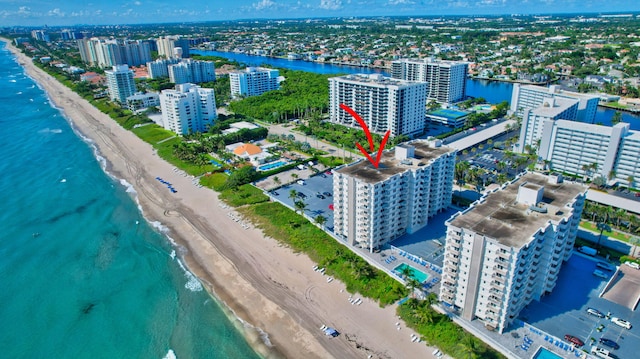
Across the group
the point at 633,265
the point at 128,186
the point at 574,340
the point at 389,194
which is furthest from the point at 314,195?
the point at 633,265

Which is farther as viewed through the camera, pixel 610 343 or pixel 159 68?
pixel 159 68

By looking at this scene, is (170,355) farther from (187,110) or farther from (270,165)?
(187,110)

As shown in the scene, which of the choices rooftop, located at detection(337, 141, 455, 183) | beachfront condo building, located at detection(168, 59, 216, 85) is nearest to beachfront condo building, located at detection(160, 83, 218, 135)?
beachfront condo building, located at detection(168, 59, 216, 85)

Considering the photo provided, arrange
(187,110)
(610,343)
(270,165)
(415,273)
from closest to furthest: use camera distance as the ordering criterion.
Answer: (610,343)
(415,273)
(270,165)
(187,110)

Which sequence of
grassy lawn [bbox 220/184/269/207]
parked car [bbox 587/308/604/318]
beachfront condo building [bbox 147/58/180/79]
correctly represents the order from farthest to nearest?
beachfront condo building [bbox 147/58/180/79], grassy lawn [bbox 220/184/269/207], parked car [bbox 587/308/604/318]

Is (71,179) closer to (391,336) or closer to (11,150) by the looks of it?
(11,150)

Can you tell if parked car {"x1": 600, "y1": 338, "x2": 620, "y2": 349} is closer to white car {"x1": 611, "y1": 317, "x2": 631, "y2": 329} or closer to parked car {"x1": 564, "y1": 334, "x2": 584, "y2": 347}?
parked car {"x1": 564, "y1": 334, "x2": 584, "y2": 347}

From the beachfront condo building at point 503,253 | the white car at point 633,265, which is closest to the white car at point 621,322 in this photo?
the beachfront condo building at point 503,253
